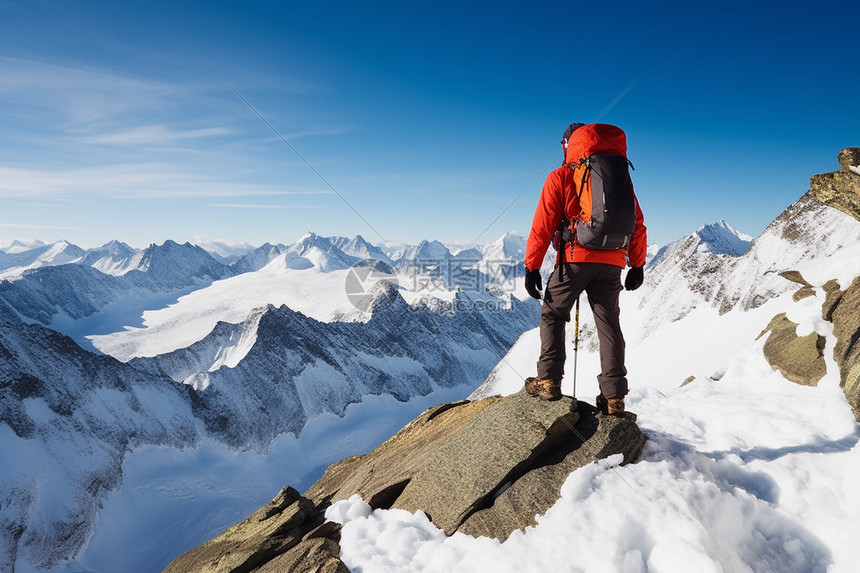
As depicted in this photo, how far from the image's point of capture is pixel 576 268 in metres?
7.33

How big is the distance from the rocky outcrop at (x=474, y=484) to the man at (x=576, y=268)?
585mm

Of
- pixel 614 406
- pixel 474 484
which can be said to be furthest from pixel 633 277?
pixel 474 484

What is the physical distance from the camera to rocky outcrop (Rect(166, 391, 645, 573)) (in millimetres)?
6379

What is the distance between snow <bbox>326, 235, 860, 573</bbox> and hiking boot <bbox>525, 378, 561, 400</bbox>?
1.52 metres

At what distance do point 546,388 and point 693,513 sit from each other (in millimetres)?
2925

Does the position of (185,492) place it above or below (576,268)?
below

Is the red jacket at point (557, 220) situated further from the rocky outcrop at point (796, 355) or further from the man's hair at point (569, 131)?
the rocky outcrop at point (796, 355)

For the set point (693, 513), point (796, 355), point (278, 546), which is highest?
point (796, 355)

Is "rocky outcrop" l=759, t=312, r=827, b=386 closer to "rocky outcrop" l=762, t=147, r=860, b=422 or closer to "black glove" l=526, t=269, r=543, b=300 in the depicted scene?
"rocky outcrop" l=762, t=147, r=860, b=422

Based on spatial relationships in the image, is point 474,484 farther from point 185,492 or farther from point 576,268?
point 185,492

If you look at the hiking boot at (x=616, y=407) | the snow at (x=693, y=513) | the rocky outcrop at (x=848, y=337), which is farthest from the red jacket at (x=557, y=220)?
the rocky outcrop at (x=848, y=337)

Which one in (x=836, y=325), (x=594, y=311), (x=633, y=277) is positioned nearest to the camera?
(x=594, y=311)

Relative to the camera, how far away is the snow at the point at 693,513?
202 inches

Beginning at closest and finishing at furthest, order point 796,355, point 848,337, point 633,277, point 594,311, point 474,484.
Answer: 1. point 474,484
2. point 594,311
3. point 633,277
4. point 848,337
5. point 796,355
